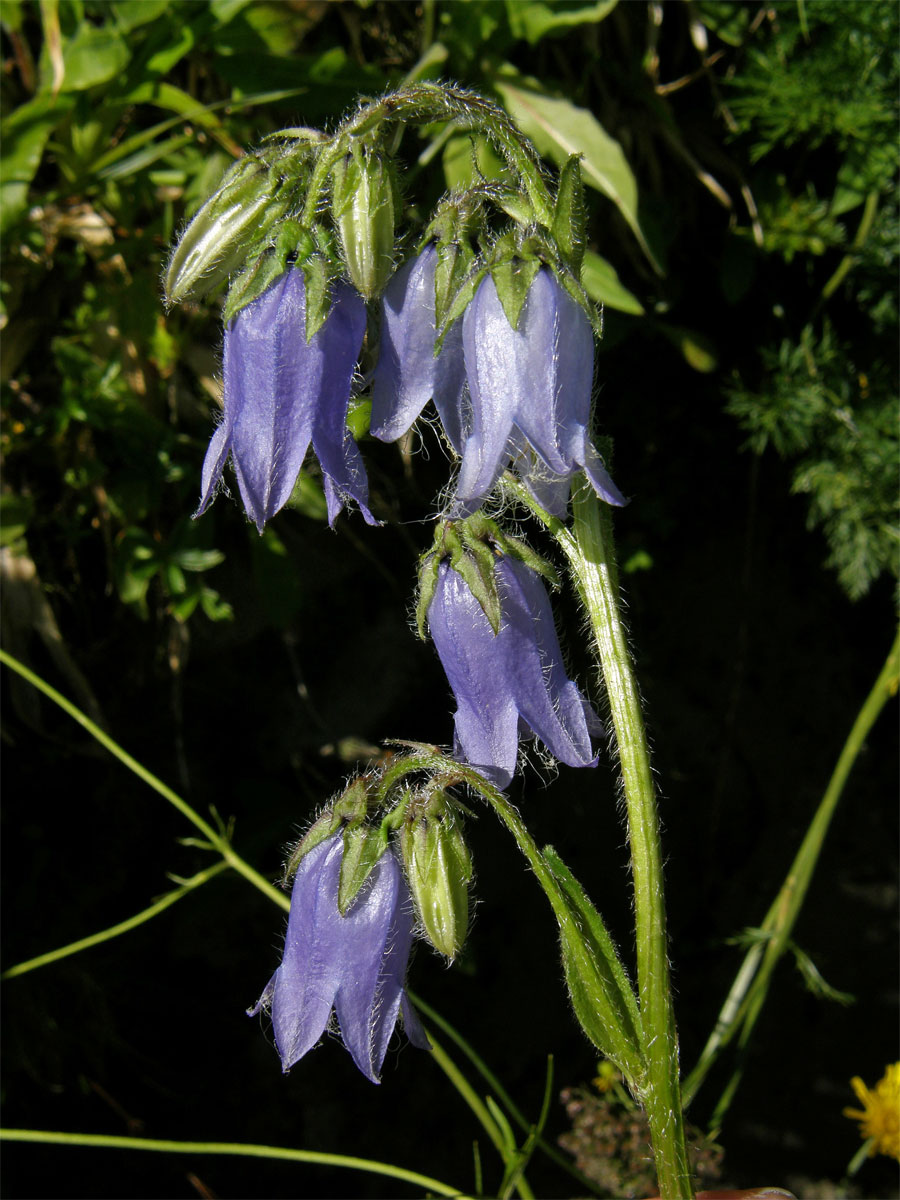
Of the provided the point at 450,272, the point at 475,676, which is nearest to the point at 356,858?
the point at 475,676

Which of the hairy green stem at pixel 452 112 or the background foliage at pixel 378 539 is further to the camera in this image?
the background foliage at pixel 378 539

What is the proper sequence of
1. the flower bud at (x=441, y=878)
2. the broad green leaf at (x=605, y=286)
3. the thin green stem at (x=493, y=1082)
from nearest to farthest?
the flower bud at (x=441, y=878) < the thin green stem at (x=493, y=1082) < the broad green leaf at (x=605, y=286)

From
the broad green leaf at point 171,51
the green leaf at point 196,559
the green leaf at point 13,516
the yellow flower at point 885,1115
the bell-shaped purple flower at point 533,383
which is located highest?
the broad green leaf at point 171,51

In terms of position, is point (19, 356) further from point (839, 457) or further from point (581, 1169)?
point (581, 1169)

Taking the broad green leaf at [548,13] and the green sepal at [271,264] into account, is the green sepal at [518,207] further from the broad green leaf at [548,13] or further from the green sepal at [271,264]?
the broad green leaf at [548,13]

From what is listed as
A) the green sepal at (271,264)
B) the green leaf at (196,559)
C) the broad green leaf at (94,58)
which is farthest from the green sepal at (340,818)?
the broad green leaf at (94,58)

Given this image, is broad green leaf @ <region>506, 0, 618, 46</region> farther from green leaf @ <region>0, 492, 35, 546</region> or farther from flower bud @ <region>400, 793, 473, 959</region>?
flower bud @ <region>400, 793, 473, 959</region>

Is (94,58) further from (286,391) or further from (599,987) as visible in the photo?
(599,987)

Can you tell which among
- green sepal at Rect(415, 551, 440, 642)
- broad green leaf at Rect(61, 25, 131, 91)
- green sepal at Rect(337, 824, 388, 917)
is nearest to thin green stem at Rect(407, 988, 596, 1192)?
green sepal at Rect(337, 824, 388, 917)
